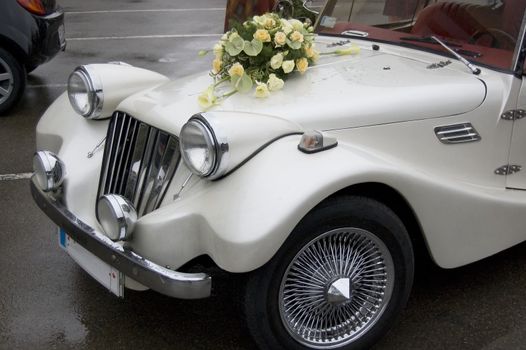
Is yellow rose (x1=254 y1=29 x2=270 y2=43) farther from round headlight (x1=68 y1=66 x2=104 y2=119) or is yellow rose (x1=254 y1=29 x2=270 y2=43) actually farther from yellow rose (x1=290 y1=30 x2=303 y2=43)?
round headlight (x1=68 y1=66 x2=104 y2=119)

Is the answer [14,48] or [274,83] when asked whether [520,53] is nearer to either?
[274,83]

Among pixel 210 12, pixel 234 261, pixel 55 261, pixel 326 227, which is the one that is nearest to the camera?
pixel 234 261

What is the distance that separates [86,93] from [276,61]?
1006 mm

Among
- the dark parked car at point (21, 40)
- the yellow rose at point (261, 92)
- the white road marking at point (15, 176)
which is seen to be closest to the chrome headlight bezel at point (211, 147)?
the yellow rose at point (261, 92)

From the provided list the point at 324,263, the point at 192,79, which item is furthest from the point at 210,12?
the point at 324,263

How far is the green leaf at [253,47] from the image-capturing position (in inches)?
113

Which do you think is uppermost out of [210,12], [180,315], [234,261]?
[234,261]

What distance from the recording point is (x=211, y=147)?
91.7 inches

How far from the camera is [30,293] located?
321 cm

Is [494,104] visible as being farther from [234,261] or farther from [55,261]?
[55,261]

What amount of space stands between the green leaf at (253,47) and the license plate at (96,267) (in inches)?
44.9

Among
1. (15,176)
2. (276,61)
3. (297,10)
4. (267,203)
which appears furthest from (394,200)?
(15,176)

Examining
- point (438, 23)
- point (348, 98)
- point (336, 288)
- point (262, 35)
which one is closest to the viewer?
point (336, 288)

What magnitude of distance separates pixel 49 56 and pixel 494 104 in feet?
15.2
